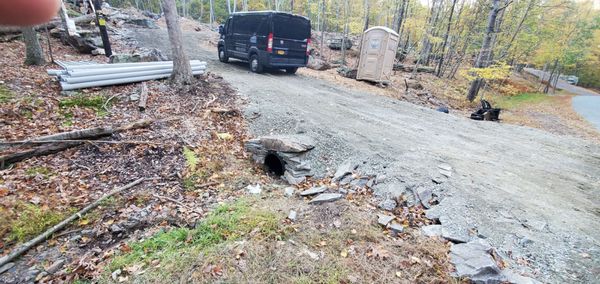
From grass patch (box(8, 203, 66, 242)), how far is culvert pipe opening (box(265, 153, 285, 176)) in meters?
3.39

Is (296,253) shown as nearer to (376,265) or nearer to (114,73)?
(376,265)

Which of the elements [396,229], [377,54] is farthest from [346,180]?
[377,54]

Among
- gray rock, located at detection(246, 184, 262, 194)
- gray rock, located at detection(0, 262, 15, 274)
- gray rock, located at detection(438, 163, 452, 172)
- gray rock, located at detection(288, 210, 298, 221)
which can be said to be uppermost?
gray rock, located at detection(438, 163, 452, 172)

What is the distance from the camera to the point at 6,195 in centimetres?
391

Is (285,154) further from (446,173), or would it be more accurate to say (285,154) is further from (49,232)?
(49,232)

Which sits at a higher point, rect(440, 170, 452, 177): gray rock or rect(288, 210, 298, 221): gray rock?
rect(440, 170, 452, 177): gray rock

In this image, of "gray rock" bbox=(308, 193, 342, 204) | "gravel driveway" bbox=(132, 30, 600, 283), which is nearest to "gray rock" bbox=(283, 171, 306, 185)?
"gravel driveway" bbox=(132, 30, 600, 283)

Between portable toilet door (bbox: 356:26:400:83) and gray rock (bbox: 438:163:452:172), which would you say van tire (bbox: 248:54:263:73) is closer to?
portable toilet door (bbox: 356:26:400:83)

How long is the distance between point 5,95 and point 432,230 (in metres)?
8.69

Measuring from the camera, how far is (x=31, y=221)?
12.0 feet

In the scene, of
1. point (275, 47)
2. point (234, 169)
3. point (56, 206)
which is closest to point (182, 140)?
point (234, 169)

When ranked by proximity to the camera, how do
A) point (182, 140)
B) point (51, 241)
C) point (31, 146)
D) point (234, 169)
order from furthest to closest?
point (182, 140), point (234, 169), point (31, 146), point (51, 241)

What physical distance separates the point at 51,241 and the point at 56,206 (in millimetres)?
632

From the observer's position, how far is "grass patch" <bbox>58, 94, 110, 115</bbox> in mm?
6331
